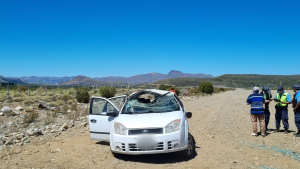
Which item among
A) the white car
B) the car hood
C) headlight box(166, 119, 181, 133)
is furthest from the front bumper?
the car hood

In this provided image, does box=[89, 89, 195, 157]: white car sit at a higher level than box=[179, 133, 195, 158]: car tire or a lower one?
higher

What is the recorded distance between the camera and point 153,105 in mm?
7672

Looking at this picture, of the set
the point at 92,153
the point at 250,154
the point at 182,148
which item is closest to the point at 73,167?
the point at 92,153

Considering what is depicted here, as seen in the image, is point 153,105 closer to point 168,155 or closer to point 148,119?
point 148,119

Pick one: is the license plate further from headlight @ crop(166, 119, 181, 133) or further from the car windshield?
the car windshield

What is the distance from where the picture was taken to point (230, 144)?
8500 mm

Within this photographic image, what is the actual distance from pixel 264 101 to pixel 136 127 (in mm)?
5309

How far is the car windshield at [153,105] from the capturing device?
7.38 m

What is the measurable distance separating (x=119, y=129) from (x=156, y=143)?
0.96m

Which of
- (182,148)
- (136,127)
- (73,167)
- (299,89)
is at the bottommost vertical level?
(73,167)

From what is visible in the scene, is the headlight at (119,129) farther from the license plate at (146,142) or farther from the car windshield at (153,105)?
the car windshield at (153,105)

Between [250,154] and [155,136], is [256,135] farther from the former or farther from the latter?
[155,136]

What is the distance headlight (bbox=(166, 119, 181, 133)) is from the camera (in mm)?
6348

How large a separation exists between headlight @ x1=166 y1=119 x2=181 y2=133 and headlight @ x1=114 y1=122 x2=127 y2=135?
991 mm
